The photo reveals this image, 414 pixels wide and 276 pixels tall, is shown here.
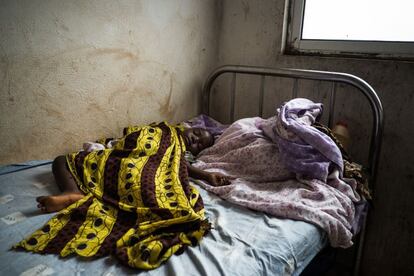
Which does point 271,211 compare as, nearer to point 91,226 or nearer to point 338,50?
point 91,226

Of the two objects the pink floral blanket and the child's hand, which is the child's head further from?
→ the child's hand

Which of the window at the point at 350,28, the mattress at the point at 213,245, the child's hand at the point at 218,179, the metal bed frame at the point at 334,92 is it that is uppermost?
the window at the point at 350,28

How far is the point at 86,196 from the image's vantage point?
1.14 metres

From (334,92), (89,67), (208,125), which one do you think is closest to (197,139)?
(208,125)

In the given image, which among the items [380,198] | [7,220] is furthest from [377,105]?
[7,220]

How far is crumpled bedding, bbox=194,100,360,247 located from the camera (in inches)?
45.5

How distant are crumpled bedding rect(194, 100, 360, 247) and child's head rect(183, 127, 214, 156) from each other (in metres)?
0.06

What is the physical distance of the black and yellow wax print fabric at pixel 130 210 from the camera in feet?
2.98

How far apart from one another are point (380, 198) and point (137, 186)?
138 centimetres

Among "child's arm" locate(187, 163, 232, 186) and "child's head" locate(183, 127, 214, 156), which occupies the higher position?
"child's head" locate(183, 127, 214, 156)

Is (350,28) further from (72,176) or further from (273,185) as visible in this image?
(72,176)

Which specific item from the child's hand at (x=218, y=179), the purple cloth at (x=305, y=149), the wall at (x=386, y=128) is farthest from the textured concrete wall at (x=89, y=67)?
the purple cloth at (x=305, y=149)

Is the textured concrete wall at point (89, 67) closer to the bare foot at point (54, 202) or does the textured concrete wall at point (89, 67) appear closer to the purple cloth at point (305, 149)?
the bare foot at point (54, 202)

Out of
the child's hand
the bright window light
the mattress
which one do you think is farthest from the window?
the mattress
